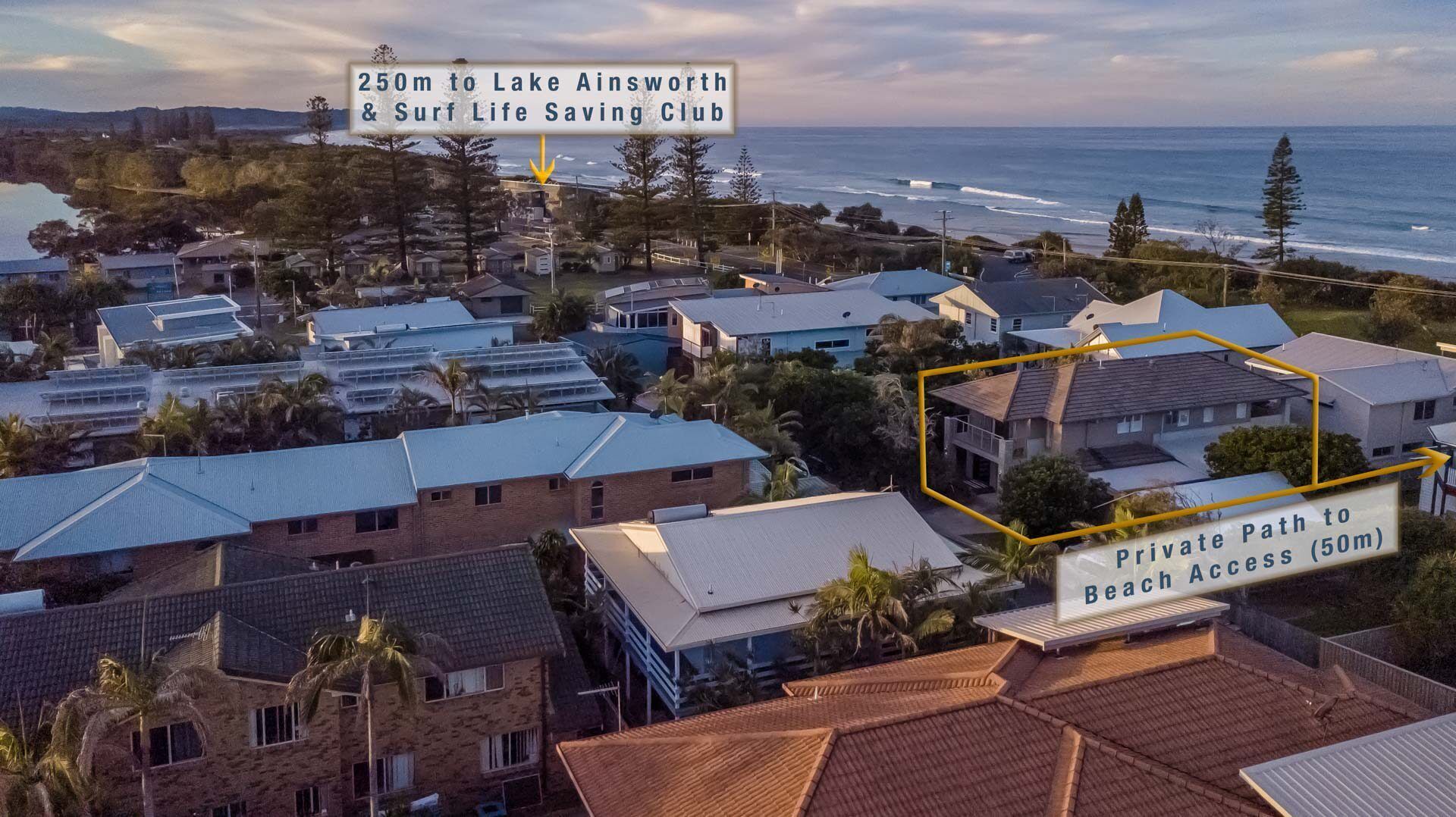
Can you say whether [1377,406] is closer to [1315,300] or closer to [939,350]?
[939,350]

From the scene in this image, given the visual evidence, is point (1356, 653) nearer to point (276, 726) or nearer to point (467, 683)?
point (467, 683)

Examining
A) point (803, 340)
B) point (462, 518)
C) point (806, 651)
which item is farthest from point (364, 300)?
point (806, 651)

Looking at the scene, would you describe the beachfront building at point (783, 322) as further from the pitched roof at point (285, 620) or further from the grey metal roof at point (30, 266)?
the grey metal roof at point (30, 266)

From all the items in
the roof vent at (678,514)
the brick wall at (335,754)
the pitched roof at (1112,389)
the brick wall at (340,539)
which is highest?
the pitched roof at (1112,389)

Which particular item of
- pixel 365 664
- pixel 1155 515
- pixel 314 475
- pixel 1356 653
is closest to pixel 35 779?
pixel 365 664

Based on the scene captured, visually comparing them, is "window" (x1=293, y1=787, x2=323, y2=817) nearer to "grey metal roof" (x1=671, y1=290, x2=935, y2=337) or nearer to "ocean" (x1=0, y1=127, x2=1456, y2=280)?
"grey metal roof" (x1=671, y1=290, x2=935, y2=337)

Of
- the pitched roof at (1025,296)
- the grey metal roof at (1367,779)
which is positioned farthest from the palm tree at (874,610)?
the pitched roof at (1025,296)

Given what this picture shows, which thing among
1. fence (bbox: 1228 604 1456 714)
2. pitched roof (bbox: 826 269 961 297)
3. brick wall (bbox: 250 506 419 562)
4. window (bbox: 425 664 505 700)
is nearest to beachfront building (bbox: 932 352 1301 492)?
fence (bbox: 1228 604 1456 714)
